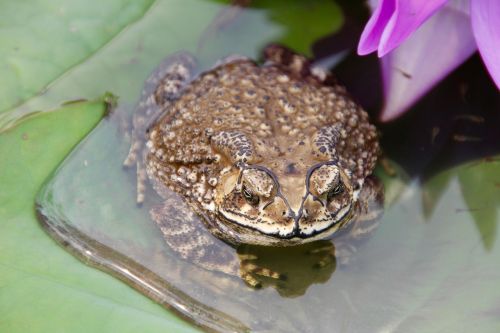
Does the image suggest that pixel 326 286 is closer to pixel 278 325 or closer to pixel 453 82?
pixel 278 325

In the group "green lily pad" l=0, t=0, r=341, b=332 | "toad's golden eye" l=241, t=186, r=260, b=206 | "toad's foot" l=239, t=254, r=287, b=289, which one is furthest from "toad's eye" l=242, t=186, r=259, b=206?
"green lily pad" l=0, t=0, r=341, b=332

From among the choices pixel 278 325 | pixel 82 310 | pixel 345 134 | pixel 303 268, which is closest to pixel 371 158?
pixel 345 134

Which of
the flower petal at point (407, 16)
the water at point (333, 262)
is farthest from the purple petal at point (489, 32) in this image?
the water at point (333, 262)

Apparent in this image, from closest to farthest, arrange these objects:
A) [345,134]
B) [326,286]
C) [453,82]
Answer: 1. [326,286]
2. [345,134]
3. [453,82]

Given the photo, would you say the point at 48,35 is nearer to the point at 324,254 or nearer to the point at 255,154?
the point at 255,154

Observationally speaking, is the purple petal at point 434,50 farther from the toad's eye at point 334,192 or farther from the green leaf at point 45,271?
the green leaf at point 45,271

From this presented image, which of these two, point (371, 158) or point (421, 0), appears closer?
point (421, 0)

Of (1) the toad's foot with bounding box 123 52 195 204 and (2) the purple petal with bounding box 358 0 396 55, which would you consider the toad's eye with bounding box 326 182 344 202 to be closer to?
(2) the purple petal with bounding box 358 0 396 55
